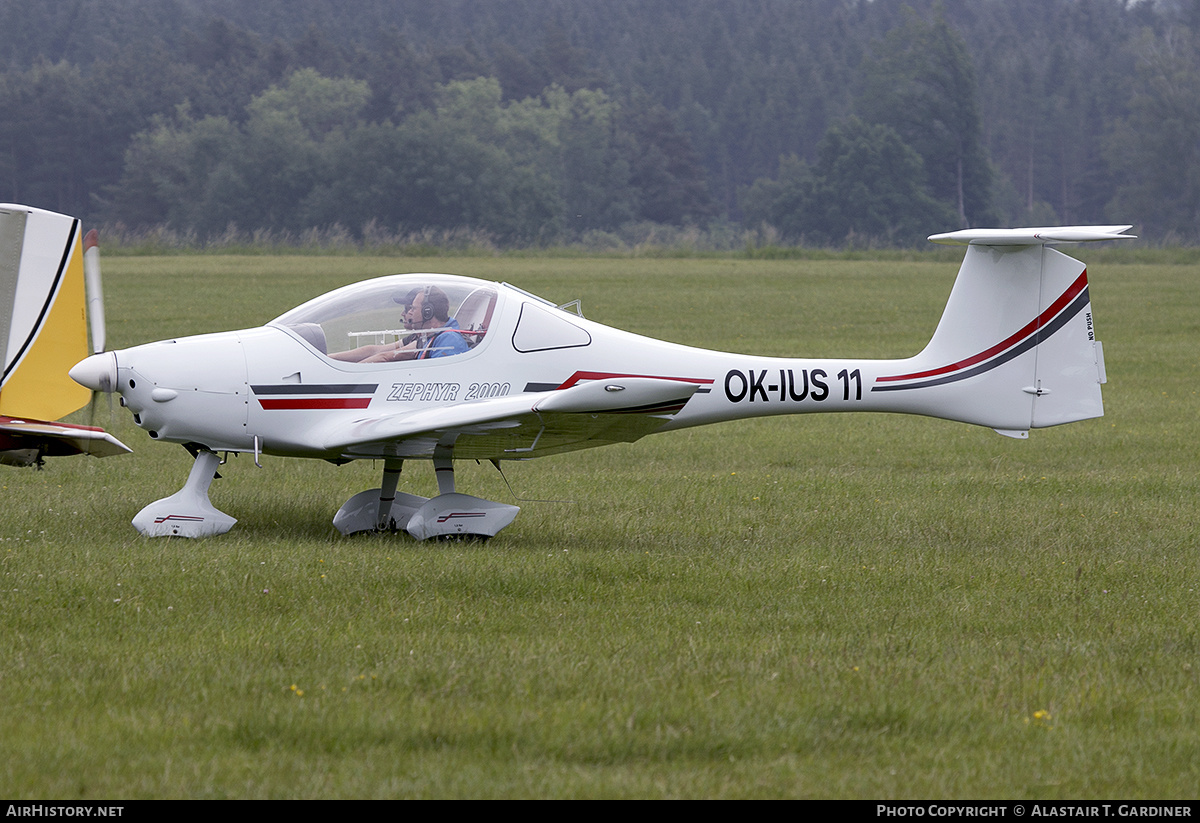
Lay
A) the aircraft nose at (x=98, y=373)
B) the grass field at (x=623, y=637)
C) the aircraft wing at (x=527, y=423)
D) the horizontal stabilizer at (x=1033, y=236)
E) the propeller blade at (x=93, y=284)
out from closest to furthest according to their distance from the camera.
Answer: the grass field at (x=623, y=637) → the aircraft wing at (x=527, y=423) → the aircraft nose at (x=98, y=373) → the horizontal stabilizer at (x=1033, y=236) → the propeller blade at (x=93, y=284)

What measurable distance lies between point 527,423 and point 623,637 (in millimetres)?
2115

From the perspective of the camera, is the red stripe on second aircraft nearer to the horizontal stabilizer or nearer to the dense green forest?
the horizontal stabilizer

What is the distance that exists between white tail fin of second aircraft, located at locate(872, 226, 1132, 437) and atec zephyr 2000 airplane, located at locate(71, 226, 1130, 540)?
0.04ft

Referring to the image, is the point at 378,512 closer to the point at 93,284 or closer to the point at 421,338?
the point at 421,338

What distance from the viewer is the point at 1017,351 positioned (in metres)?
9.60

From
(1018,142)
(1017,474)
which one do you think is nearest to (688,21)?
(1018,142)

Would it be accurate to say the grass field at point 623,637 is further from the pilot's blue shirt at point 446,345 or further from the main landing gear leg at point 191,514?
the pilot's blue shirt at point 446,345

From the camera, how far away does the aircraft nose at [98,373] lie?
8.56 m

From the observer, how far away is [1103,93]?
12662 centimetres

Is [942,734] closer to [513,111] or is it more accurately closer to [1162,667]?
[1162,667]

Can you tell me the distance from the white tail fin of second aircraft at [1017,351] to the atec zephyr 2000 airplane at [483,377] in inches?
0.4

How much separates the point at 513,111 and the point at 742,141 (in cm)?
2752

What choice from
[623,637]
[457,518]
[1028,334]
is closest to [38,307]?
[457,518]

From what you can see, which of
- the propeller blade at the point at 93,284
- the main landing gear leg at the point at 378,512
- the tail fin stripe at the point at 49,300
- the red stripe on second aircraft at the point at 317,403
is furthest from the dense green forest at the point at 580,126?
the red stripe on second aircraft at the point at 317,403
